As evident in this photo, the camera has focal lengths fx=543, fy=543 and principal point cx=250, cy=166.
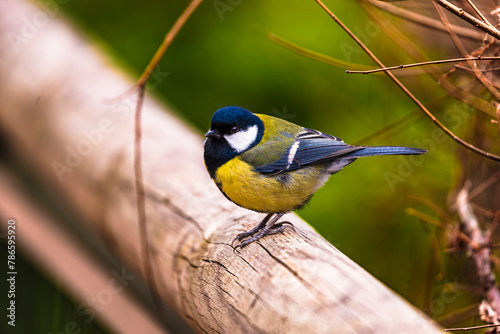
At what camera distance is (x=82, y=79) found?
87.2 inches

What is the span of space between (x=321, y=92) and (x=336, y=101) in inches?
3.0

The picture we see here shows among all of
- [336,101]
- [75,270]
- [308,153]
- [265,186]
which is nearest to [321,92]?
[336,101]

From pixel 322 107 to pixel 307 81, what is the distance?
0.46ft

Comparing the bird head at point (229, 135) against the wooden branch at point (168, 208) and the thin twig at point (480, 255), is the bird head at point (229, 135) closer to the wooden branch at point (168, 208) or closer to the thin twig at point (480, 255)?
the wooden branch at point (168, 208)

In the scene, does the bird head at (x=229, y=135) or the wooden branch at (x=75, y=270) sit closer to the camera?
the bird head at (x=229, y=135)

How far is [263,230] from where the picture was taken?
1334 millimetres

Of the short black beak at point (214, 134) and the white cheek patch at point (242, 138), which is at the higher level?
the white cheek patch at point (242, 138)

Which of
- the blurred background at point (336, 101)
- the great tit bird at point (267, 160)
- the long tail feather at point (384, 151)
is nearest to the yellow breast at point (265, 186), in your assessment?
the great tit bird at point (267, 160)

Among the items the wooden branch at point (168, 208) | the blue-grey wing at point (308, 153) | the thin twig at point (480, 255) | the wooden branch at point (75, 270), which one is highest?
the thin twig at point (480, 255)

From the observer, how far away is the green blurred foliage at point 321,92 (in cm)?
207

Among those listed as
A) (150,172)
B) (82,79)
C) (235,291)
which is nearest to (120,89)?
(82,79)

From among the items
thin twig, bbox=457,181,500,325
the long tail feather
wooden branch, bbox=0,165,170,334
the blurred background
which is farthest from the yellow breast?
wooden branch, bbox=0,165,170,334

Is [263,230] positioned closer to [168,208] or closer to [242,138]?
[242,138]

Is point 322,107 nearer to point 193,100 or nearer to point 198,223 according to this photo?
point 193,100
